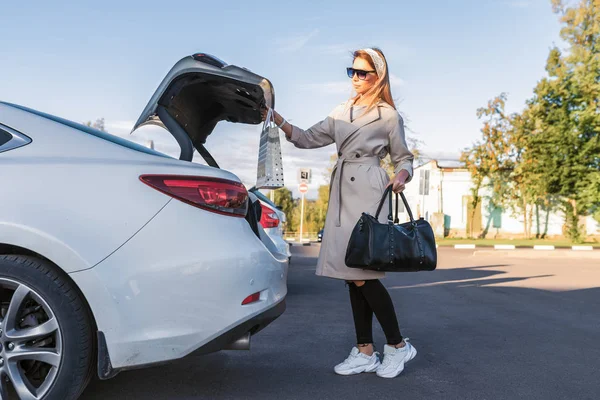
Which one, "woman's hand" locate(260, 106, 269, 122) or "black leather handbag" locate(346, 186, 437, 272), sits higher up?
"woman's hand" locate(260, 106, 269, 122)

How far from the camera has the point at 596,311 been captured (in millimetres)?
6918

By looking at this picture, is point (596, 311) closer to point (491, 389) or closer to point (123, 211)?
point (491, 389)

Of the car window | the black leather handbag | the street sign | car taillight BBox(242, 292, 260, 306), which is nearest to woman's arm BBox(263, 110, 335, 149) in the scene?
the black leather handbag

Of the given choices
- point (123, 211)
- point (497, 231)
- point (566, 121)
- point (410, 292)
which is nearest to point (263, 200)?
point (410, 292)

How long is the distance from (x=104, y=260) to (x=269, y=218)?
401 centimetres

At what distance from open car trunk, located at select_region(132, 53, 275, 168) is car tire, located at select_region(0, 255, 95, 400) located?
38.7 inches

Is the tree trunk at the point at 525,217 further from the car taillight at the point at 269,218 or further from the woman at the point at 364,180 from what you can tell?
the woman at the point at 364,180

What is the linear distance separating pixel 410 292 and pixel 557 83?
2491 centimetres

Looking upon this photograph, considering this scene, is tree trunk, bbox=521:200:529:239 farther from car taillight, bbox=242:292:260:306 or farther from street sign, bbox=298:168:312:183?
car taillight, bbox=242:292:260:306

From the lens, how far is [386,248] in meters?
3.55

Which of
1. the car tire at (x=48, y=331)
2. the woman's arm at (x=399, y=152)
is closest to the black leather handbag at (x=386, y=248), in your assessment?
the woman's arm at (x=399, y=152)

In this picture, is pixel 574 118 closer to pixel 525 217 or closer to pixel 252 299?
pixel 525 217

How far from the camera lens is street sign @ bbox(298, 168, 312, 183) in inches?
1014

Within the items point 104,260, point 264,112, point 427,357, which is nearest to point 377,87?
point 264,112
